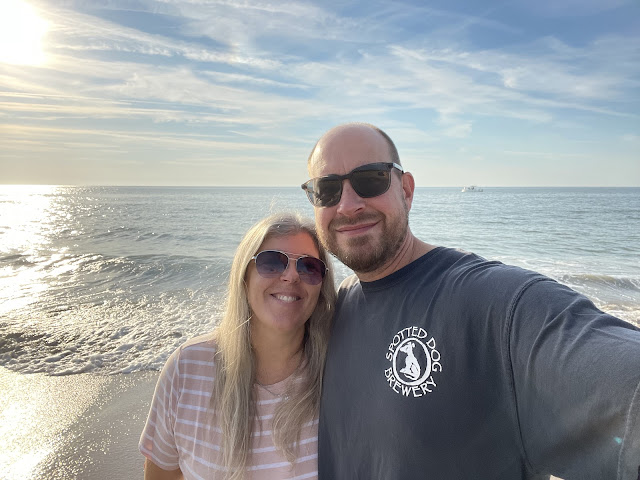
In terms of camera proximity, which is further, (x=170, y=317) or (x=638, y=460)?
(x=170, y=317)

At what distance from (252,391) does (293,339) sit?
41cm

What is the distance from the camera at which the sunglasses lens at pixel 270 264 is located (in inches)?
97.3

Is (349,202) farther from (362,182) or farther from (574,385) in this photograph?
(574,385)

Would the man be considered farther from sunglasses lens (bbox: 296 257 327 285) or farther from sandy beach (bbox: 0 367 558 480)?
sandy beach (bbox: 0 367 558 480)

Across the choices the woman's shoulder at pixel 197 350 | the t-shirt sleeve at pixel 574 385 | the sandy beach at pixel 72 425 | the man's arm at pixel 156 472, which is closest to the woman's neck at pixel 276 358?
the woman's shoulder at pixel 197 350

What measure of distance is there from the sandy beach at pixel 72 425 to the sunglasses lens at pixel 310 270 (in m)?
3.33

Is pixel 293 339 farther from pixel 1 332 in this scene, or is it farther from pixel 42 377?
pixel 1 332

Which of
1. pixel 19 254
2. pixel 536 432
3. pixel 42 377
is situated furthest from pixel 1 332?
pixel 19 254

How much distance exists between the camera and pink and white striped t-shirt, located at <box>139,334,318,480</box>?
84.9 inches

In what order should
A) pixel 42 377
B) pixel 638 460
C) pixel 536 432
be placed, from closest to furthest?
pixel 638 460 < pixel 536 432 < pixel 42 377

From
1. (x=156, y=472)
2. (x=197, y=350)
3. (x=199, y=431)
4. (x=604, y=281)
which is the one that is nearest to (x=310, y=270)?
(x=197, y=350)

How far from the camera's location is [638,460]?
104 cm

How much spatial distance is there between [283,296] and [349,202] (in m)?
0.74

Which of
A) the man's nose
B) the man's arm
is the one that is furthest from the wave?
the man's arm
